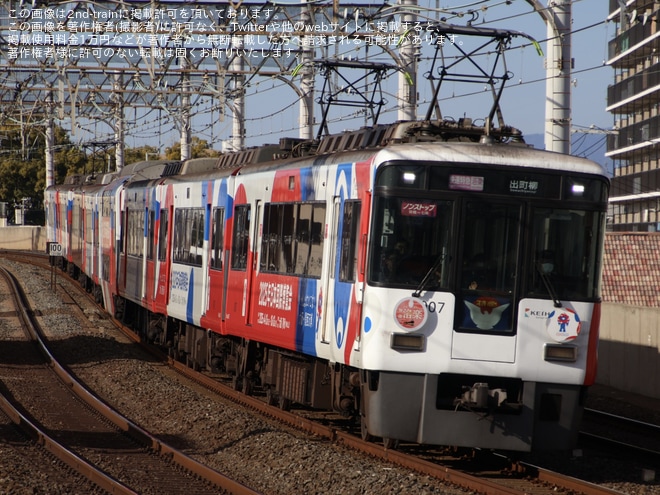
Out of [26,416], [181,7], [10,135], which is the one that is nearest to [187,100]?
[181,7]

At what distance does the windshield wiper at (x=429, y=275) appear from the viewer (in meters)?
9.89

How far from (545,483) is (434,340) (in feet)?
5.07

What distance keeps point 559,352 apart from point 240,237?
545 cm

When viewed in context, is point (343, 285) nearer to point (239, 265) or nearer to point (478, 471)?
point (478, 471)

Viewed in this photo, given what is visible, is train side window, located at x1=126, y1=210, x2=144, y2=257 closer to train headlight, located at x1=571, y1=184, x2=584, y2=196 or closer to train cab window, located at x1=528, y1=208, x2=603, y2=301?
train cab window, located at x1=528, y1=208, x2=603, y2=301

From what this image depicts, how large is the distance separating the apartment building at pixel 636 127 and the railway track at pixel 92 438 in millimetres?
47486

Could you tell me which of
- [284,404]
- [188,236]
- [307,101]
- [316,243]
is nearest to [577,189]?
[316,243]

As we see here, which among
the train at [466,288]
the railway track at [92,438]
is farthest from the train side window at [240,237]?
the train at [466,288]

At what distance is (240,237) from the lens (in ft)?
47.4

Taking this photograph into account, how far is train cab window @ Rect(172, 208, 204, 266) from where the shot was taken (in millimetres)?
16641

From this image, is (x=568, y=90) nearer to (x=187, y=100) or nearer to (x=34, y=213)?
(x=187, y=100)

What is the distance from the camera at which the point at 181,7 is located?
30328mm

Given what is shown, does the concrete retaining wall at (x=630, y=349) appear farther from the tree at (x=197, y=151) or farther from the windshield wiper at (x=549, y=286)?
the tree at (x=197, y=151)

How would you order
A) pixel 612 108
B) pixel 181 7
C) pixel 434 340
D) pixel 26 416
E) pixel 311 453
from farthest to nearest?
pixel 612 108, pixel 181 7, pixel 26 416, pixel 311 453, pixel 434 340
